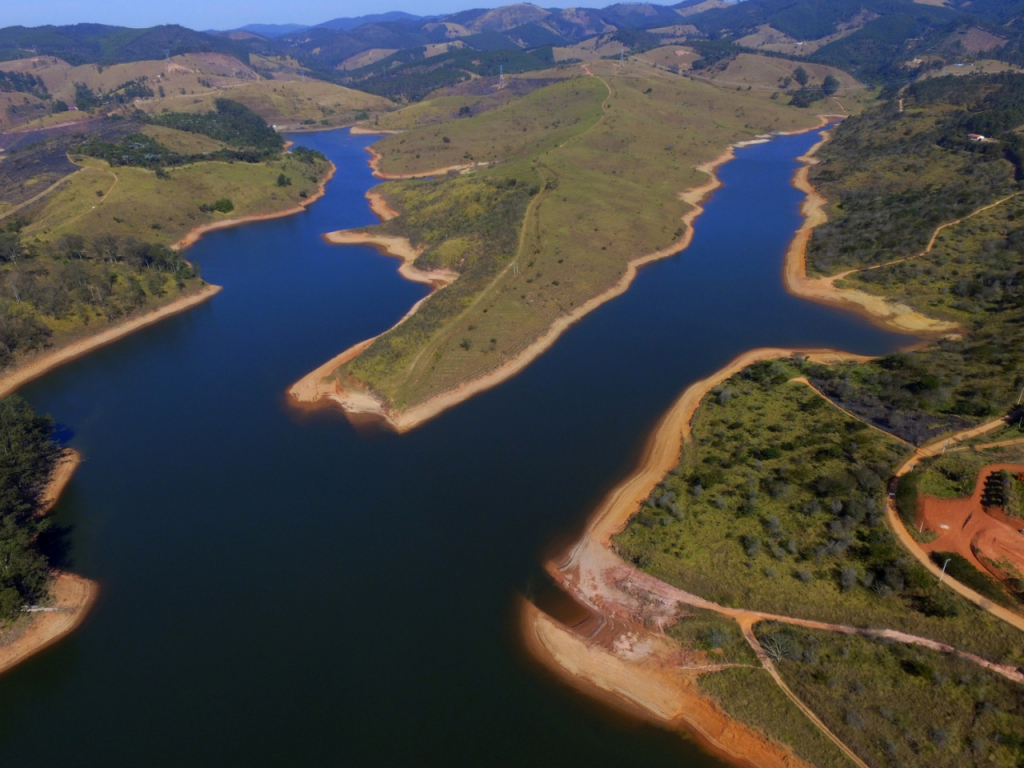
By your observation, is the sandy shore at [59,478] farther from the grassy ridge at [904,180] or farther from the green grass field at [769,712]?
the grassy ridge at [904,180]

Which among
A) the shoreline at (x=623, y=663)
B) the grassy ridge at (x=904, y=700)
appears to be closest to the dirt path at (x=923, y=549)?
the grassy ridge at (x=904, y=700)

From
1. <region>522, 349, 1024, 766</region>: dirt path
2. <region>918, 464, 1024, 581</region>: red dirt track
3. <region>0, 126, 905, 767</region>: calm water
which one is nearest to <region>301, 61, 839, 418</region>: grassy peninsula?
<region>0, 126, 905, 767</region>: calm water

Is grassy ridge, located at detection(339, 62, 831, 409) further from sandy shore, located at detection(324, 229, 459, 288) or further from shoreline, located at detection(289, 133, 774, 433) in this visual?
sandy shore, located at detection(324, 229, 459, 288)

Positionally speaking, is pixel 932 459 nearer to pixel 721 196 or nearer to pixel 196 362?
pixel 196 362

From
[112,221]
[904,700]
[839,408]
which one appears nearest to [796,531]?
[904,700]

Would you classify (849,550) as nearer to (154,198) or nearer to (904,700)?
(904,700)

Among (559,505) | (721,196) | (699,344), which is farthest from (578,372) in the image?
(721,196)
